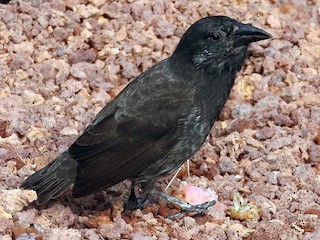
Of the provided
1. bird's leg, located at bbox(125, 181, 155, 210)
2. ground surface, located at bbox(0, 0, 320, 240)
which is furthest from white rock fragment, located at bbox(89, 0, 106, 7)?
bird's leg, located at bbox(125, 181, 155, 210)

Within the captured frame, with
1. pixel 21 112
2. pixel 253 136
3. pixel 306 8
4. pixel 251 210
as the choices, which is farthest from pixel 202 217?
pixel 306 8

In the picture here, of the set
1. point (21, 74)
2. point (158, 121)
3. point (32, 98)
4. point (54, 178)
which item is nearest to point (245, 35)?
point (158, 121)

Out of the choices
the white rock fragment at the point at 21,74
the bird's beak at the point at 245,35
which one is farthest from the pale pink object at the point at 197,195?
the white rock fragment at the point at 21,74

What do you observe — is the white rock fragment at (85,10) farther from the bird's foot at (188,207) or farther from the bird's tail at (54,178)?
the bird's foot at (188,207)

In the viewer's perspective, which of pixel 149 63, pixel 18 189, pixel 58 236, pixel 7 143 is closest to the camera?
pixel 58 236

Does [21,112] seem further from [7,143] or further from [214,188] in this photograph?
[214,188]

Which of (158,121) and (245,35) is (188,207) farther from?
(245,35)

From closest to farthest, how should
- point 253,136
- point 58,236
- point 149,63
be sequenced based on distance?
1. point 58,236
2. point 253,136
3. point 149,63
